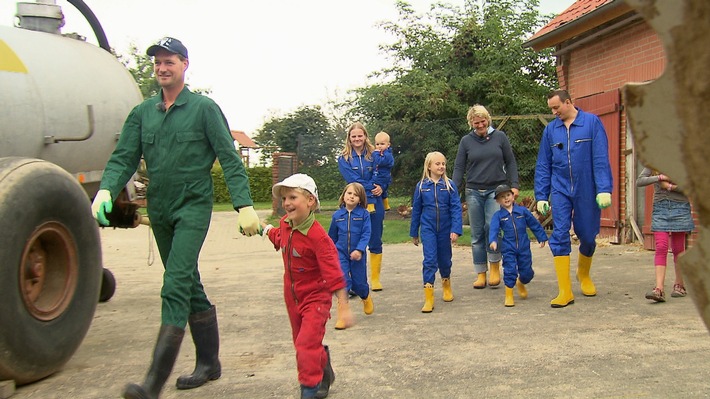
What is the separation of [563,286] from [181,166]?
12.4 ft

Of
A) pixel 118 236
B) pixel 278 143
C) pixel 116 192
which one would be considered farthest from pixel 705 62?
pixel 278 143

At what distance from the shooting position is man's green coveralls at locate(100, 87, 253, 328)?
4.26m

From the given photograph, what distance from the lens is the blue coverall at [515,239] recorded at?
7.09 metres

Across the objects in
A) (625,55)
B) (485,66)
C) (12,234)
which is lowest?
(12,234)

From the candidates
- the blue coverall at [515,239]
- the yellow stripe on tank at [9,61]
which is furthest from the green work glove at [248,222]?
the blue coverall at [515,239]

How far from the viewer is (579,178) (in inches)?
270

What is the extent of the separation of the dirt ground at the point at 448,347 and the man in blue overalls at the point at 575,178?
51cm

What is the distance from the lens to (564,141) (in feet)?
22.9

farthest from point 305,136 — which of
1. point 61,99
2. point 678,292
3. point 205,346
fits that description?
point 205,346

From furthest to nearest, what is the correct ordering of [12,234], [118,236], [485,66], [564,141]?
[485,66]
[118,236]
[564,141]
[12,234]

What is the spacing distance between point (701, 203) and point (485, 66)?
21.9 m

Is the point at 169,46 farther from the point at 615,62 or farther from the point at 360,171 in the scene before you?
the point at 615,62

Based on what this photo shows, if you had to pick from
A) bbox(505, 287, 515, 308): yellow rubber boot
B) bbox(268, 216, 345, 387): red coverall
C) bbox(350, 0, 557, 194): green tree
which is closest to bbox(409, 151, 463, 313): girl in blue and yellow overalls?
bbox(505, 287, 515, 308): yellow rubber boot

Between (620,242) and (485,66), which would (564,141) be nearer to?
(620,242)
